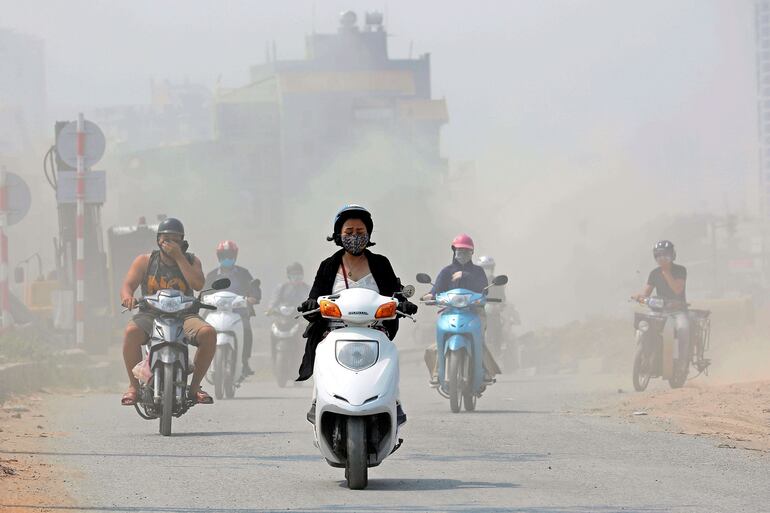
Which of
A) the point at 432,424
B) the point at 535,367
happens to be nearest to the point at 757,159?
the point at 535,367

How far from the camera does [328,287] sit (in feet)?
32.6

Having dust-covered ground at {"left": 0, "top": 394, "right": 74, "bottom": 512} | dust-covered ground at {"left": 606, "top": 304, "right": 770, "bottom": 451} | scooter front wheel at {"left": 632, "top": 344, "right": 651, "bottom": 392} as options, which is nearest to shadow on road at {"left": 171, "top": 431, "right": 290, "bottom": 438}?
dust-covered ground at {"left": 0, "top": 394, "right": 74, "bottom": 512}

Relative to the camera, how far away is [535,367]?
35.5 metres

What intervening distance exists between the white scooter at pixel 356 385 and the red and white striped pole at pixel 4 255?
17.5 m

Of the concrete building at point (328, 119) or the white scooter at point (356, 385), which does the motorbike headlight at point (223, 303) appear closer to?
the white scooter at point (356, 385)

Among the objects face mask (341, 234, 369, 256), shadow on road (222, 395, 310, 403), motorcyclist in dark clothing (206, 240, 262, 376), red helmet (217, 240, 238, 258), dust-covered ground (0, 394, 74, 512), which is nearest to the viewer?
dust-covered ground (0, 394, 74, 512)

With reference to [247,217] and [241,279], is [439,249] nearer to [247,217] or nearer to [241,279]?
[247,217]

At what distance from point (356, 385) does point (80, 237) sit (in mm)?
16606

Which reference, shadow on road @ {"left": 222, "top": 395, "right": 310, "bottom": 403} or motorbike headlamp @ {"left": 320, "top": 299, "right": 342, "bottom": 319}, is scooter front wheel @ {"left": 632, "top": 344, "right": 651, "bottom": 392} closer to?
shadow on road @ {"left": 222, "top": 395, "right": 310, "bottom": 403}

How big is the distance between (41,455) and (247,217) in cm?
7005

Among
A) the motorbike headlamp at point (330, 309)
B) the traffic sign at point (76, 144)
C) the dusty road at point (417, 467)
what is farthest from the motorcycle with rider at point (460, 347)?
the traffic sign at point (76, 144)

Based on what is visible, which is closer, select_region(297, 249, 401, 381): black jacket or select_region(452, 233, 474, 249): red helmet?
select_region(297, 249, 401, 381): black jacket

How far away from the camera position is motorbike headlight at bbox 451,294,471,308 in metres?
16.5

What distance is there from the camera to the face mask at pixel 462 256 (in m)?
17.7
